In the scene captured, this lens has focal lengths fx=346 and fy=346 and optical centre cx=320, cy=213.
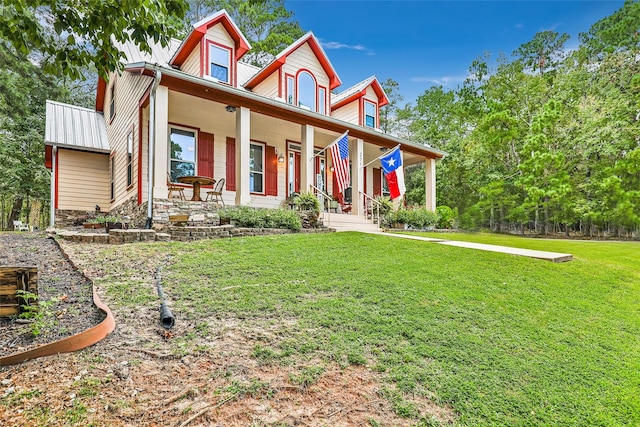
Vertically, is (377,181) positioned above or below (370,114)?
below

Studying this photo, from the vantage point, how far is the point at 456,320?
9.87 feet

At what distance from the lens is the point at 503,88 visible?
18172 mm

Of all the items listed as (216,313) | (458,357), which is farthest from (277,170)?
(458,357)

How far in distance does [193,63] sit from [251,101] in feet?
8.78

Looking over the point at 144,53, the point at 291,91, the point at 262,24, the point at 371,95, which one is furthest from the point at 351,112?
the point at 262,24

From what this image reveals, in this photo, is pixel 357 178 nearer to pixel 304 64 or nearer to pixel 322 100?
pixel 322 100

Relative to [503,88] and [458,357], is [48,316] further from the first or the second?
[503,88]

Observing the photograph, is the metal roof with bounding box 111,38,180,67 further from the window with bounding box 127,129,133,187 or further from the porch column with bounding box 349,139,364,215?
the porch column with bounding box 349,139,364,215

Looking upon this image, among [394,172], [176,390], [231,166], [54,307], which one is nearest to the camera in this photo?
[176,390]

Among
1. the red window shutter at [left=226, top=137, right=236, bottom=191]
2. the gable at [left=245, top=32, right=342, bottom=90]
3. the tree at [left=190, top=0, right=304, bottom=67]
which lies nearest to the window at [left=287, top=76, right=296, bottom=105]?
the gable at [left=245, top=32, right=342, bottom=90]

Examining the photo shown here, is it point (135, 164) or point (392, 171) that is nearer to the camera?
point (135, 164)

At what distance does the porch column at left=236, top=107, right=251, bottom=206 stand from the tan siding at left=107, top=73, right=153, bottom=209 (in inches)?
87.8

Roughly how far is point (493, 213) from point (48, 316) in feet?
59.8

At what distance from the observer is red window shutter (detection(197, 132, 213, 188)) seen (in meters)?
10.3
